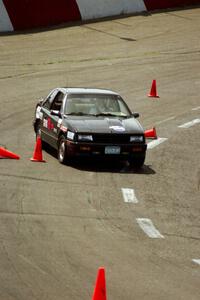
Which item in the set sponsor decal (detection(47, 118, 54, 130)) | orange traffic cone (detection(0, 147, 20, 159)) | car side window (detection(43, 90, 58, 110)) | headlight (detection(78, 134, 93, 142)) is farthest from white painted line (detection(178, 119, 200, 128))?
orange traffic cone (detection(0, 147, 20, 159))

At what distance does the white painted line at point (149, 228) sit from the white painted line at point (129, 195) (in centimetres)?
140

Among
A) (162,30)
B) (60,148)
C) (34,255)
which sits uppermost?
(34,255)

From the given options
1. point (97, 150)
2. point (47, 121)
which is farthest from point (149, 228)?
point (47, 121)

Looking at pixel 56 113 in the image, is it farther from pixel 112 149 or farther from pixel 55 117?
pixel 112 149

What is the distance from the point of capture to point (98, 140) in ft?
62.2

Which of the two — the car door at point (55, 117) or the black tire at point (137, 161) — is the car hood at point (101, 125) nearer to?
the car door at point (55, 117)

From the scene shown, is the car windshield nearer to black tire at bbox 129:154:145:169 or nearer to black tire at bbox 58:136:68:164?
black tire at bbox 58:136:68:164

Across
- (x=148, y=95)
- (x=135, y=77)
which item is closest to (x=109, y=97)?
(x=148, y=95)

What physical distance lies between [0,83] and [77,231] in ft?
55.9

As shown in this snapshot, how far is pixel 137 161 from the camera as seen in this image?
19391 millimetres

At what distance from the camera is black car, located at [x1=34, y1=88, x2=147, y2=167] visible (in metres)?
18.9

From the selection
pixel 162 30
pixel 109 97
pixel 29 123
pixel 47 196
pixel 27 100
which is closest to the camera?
pixel 47 196

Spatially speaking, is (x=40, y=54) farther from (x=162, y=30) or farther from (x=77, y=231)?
(x=77, y=231)

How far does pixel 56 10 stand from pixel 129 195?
21906 millimetres
